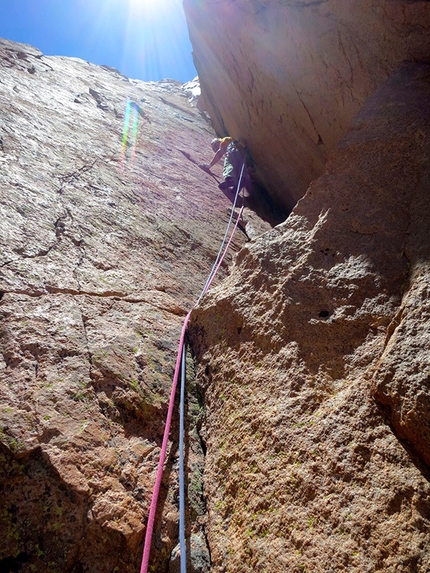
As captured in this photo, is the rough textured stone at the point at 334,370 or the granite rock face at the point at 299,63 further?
the granite rock face at the point at 299,63

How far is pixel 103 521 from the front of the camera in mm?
2109

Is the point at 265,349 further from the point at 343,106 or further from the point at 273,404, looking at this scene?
the point at 343,106

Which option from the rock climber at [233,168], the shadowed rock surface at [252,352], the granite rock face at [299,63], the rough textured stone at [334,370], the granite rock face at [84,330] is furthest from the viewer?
the rock climber at [233,168]

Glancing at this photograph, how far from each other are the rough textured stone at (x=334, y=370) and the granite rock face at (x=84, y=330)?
442 millimetres

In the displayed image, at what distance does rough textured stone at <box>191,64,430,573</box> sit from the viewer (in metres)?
1.77

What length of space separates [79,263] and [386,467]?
9.56ft

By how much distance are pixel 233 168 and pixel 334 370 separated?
677 centimetres

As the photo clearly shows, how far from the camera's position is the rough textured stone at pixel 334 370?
177 cm

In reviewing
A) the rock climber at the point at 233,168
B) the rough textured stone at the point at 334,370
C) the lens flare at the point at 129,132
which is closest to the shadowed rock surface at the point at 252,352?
the rough textured stone at the point at 334,370

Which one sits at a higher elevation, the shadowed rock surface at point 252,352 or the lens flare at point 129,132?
the lens flare at point 129,132

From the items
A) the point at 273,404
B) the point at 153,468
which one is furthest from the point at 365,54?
the point at 153,468

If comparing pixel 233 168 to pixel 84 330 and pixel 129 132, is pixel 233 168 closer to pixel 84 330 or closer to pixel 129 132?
pixel 129 132

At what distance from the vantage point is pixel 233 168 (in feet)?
27.6

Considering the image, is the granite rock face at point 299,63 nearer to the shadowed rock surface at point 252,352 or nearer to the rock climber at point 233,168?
the shadowed rock surface at point 252,352
